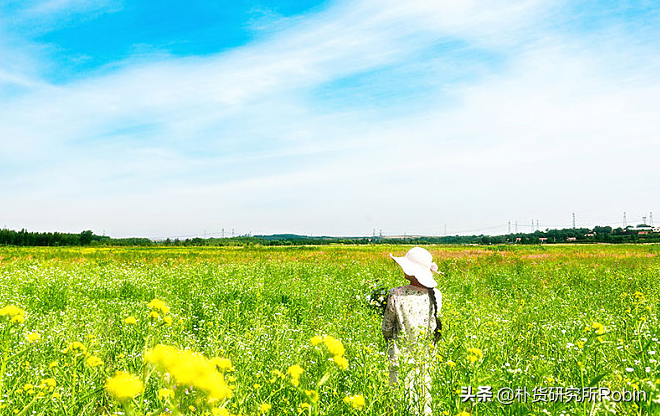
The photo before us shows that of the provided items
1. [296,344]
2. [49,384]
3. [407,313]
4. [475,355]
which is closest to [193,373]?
[49,384]

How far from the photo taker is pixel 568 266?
15.9 metres

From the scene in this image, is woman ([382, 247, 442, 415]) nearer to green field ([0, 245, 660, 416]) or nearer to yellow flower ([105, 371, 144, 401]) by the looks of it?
green field ([0, 245, 660, 416])

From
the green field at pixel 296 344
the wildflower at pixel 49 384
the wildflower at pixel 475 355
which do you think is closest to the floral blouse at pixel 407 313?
the green field at pixel 296 344

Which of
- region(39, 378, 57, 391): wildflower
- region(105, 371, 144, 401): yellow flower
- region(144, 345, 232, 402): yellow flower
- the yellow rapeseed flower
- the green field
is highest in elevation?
region(144, 345, 232, 402): yellow flower

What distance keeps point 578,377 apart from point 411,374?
1.48m

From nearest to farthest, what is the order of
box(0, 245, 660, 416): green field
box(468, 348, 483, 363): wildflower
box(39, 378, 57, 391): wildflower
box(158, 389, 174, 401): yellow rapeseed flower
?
box(158, 389, 174, 401): yellow rapeseed flower < box(0, 245, 660, 416): green field < box(39, 378, 57, 391): wildflower < box(468, 348, 483, 363): wildflower

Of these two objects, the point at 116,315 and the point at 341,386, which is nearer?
the point at 341,386

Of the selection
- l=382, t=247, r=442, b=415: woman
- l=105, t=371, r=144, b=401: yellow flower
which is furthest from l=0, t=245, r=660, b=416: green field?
l=382, t=247, r=442, b=415: woman

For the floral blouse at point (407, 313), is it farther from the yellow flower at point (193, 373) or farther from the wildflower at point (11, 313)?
the yellow flower at point (193, 373)

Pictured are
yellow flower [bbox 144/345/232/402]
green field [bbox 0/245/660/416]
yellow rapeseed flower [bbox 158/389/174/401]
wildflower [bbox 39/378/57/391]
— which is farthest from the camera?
wildflower [bbox 39/378/57/391]

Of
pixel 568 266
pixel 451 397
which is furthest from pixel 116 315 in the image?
pixel 568 266

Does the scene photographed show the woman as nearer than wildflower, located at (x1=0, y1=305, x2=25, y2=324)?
→ No

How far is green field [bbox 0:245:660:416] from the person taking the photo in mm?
2602

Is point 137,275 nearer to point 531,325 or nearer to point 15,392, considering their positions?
point 15,392
